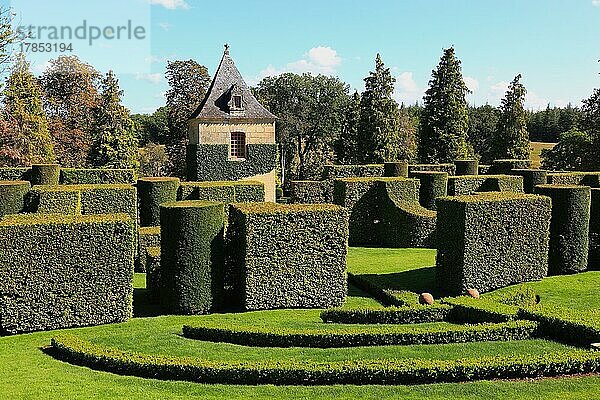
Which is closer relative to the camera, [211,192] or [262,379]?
[262,379]

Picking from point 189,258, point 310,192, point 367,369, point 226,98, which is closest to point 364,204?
point 310,192

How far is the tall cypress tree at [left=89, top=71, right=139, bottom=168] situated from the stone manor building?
14.2 metres

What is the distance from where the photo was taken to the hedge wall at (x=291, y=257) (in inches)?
706

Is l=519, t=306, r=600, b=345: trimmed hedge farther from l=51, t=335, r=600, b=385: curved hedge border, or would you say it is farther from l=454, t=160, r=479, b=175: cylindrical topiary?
l=454, t=160, r=479, b=175: cylindrical topiary

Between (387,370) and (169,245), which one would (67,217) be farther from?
(387,370)

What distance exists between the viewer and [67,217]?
1730 centimetres

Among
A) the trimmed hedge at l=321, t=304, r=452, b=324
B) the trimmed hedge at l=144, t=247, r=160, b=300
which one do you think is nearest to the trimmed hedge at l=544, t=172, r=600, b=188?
the trimmed hedge at l=321, t=304, r=452, b=324

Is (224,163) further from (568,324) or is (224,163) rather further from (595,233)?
(568,324)

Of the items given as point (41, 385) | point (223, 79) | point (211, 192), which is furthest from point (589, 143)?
point (41, 385)

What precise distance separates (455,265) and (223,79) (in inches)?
1189

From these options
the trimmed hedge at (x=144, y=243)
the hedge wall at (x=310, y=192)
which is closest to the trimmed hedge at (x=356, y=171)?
the hedge wall at (x=310, y=192)

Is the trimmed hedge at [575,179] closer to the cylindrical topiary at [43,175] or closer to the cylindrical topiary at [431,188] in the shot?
the cylindrical topiary at [431,188]

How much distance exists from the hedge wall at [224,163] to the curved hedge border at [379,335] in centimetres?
3026

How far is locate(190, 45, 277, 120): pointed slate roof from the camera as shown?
4444cm
